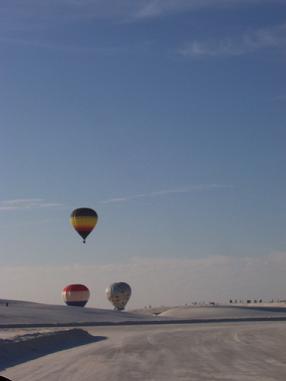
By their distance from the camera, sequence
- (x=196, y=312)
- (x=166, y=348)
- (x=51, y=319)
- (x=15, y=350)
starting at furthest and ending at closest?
(x=196, y=312)
(x=51, y=319)
(x=166, y=348)
(x=15, y=350)

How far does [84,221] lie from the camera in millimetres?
85438

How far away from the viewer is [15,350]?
93.8 ft

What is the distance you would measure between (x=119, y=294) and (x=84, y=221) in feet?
91.3

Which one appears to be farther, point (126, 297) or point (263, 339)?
point (126, 297)

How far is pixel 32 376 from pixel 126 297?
9190cm

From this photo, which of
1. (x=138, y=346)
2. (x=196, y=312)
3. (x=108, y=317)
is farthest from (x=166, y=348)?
(x=196, y=312)

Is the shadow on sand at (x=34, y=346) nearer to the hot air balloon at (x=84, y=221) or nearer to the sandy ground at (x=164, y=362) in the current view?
the sandy ground at (x=164, y=362)

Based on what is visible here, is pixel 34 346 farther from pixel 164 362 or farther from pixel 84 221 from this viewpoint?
pixel 84 221

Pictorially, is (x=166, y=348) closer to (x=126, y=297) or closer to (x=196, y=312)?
(x=196, y=312)

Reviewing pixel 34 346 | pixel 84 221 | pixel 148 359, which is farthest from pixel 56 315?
pixel 148 359

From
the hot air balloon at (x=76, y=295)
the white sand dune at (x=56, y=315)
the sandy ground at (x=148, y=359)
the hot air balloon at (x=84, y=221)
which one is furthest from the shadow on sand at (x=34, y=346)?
the hot air balloon at (x=76, y=295)

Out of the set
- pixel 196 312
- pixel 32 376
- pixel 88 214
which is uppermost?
pixel 88 214

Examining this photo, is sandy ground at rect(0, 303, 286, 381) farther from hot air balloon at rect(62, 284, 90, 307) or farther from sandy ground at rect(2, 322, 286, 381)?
hot air balloon at rect(62, 284, 90, 307)

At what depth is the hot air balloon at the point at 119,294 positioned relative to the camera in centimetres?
11088
